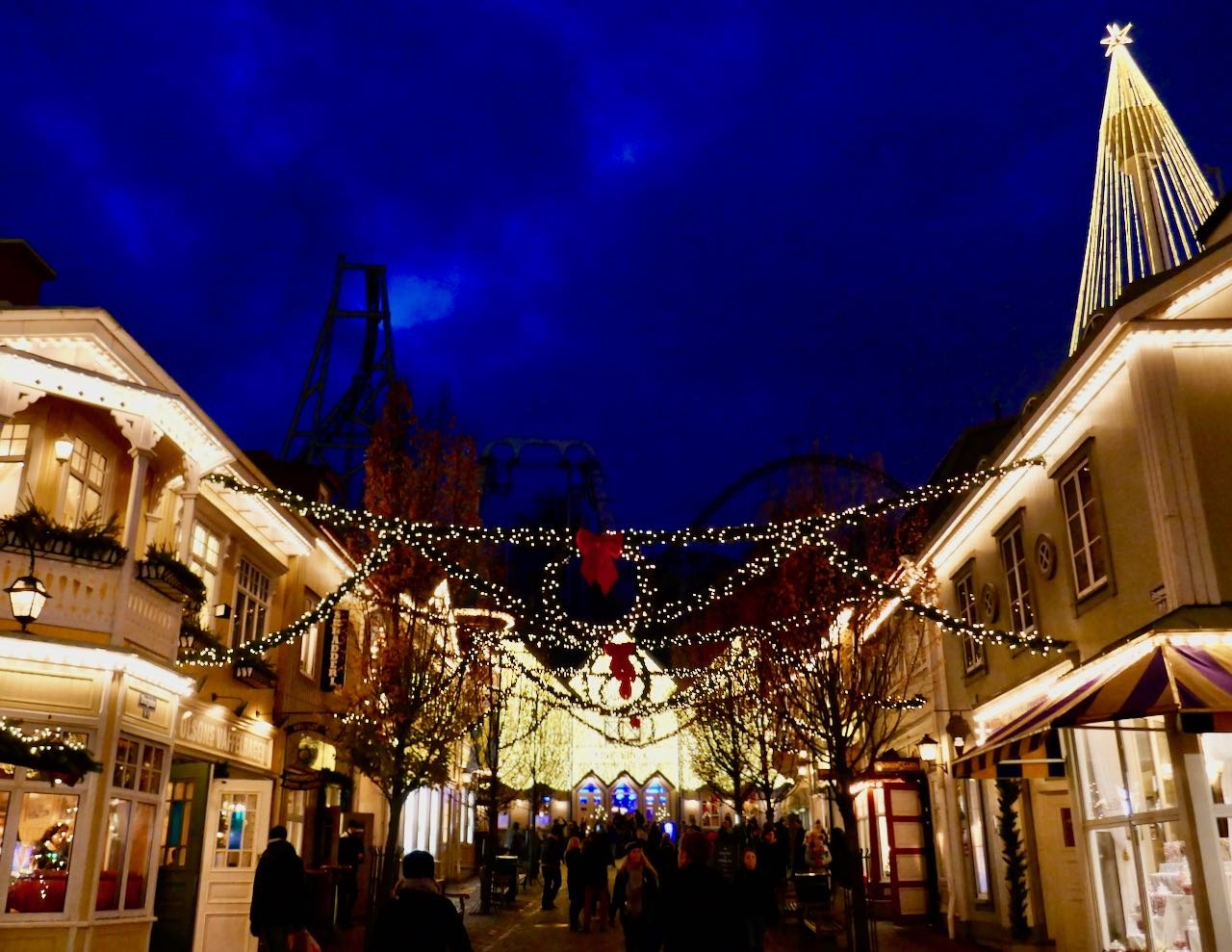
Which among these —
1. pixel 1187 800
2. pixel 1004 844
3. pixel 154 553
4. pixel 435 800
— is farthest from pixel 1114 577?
pixel 435 800

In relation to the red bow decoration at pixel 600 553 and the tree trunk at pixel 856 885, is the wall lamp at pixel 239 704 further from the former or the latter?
the tree trunk at pixel 856 885

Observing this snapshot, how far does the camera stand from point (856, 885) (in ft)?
55.0

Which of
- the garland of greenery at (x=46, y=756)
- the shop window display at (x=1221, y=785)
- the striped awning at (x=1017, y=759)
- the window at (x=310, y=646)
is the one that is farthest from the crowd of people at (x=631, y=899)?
the shop window display at (x=1221, y=785)

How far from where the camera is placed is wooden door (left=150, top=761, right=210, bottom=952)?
1730 cm

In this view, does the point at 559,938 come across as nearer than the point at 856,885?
No

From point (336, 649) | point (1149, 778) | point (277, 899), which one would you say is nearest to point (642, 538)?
point (277, 899)

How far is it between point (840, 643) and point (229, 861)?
11009 mm

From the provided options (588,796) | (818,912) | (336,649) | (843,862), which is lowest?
(818,912)

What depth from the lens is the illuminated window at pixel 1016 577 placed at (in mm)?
17516

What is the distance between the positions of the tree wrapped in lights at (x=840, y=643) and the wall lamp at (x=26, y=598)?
1133 centimetres

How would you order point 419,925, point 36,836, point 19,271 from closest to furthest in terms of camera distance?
point 419,925 → point 36,836 → point 19,271

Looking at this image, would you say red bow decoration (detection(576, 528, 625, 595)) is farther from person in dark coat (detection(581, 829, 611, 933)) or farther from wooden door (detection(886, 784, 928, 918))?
wooden door (detection(886, 784, 928, 918))

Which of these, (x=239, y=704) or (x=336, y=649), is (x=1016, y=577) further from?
(x=336, y=649)

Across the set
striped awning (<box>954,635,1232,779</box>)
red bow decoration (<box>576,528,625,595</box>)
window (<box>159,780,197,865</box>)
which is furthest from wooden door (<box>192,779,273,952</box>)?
striped awning (<box>954,635,1232,779</box>)
